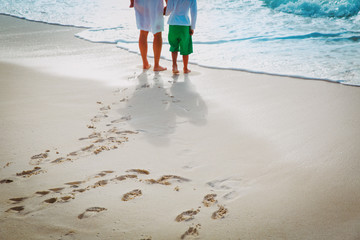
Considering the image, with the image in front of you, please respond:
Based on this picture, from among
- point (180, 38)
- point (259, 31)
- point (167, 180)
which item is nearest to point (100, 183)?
point (167, 180)

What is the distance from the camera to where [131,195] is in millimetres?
1930

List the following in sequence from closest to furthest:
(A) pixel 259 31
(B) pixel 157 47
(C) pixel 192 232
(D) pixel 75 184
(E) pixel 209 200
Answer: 1. (C) pixel 192 232
2. (E) pixel 209 200
3. (D) pixel 75 184
4. (B) pixel 157 47
5. (A) pixel 259 31

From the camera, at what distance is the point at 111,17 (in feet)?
38.1

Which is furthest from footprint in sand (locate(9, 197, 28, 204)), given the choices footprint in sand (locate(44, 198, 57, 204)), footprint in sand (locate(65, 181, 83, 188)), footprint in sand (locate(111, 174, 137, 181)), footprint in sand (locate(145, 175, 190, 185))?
footprint in sand (locate(145, 175, 190, 185))

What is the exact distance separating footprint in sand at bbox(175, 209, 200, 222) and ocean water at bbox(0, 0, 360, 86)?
337cm

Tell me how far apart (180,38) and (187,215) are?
356 cm

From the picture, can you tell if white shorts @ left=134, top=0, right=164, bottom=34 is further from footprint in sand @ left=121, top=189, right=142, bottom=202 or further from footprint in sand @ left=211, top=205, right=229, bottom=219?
footprint in sand @ left=211, top=205, right=229, bottom=219

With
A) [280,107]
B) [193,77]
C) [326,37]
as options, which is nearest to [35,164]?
[280,107]

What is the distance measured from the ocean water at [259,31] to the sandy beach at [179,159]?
962 mm

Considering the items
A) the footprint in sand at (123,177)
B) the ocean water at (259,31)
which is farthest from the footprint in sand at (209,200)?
the ocean water at (259,31)

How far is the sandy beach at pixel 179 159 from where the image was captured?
169cm

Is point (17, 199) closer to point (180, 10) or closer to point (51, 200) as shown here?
point (51, 200)

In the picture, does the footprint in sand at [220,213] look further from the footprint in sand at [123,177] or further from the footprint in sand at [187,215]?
the footprint in sand at [123,177]

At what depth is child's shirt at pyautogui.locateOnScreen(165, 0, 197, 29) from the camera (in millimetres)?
4539
